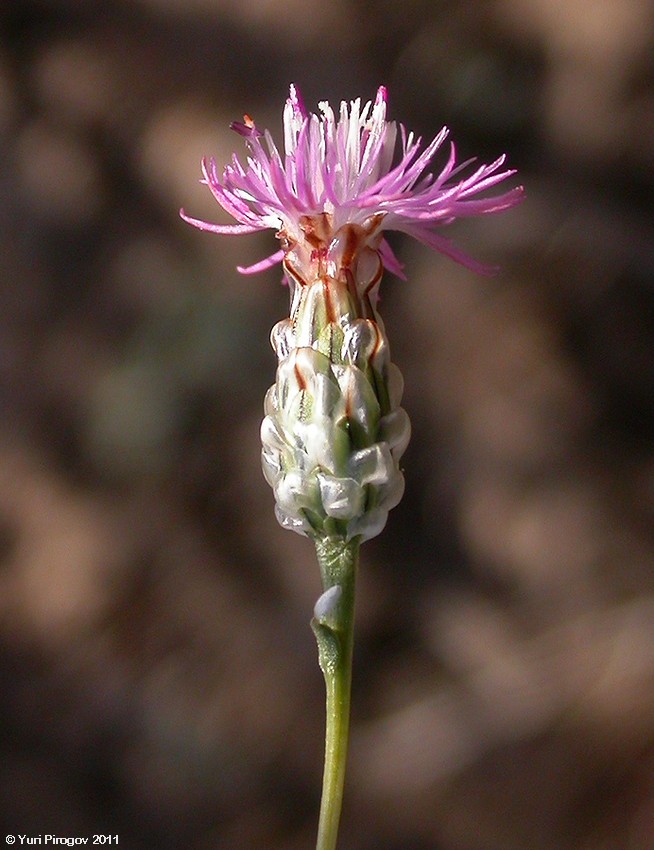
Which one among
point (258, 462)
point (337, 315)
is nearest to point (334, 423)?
point (337, 315)

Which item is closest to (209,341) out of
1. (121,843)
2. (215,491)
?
(215,491)

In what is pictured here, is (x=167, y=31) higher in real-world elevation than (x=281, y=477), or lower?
higher

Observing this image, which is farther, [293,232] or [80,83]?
[80,83]

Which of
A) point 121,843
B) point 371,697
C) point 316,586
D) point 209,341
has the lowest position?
point 121,843

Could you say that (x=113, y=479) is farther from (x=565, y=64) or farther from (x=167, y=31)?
(x=565, y=64)

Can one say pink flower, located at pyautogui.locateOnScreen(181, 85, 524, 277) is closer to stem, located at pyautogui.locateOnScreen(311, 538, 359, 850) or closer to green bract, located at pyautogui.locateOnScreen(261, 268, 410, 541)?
green bract, located at pyautogui.locateOnScreen(261, 268, 410, 541)
